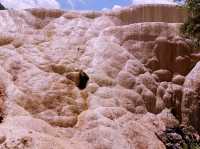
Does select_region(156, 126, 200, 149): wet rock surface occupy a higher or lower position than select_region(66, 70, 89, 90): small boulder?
lower

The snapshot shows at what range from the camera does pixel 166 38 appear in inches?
775

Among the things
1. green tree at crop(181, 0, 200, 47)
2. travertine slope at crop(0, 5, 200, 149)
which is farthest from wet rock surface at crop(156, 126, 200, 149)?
green tree at crop(181, 0, 200, 47)

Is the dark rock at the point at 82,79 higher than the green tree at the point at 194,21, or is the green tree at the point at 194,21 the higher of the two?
the green tree at the point at 194,21

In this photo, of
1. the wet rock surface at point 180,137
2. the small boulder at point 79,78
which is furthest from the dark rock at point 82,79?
the wet rock surface at point 180,137

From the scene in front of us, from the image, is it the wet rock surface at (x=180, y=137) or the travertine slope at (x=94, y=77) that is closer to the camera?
the travertine slope at (x=94, y=77)

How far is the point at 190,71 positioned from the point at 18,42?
7020mm

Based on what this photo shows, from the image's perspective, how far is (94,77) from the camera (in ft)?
56.4

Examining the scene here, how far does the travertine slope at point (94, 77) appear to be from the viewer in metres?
14.5

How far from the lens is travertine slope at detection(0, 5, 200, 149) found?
1451 cm

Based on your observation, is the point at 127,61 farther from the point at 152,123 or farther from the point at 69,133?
the point at 69,133

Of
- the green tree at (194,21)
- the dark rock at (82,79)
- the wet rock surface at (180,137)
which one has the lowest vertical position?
the wet rock surface at (180,137)

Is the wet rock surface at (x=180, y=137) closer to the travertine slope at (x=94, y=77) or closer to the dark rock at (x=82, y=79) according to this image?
the travertine slope at (x=94, y=77)

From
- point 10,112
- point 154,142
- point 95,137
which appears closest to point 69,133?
point 95,137

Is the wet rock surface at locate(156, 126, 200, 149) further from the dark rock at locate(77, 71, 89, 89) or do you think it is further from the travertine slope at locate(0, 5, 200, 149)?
the dark rock at locate(77, 71, 89, 89)
